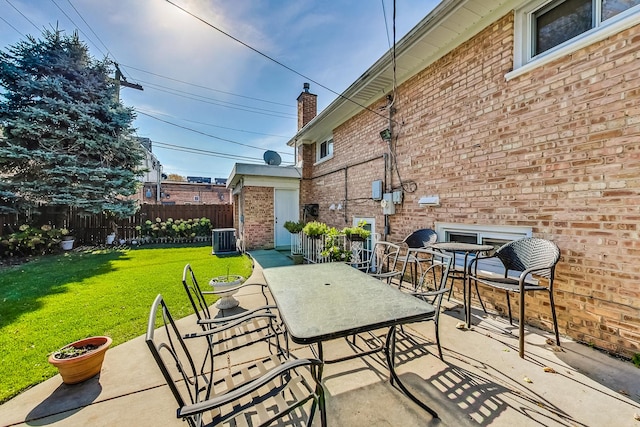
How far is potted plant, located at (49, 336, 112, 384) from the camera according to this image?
7.04ft

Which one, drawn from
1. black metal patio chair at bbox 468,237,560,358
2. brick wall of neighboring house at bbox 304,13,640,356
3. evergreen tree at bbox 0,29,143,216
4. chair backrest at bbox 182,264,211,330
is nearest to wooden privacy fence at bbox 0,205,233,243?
evergreen tree at bbox 0,29,143,216

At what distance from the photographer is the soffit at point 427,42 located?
3.53m

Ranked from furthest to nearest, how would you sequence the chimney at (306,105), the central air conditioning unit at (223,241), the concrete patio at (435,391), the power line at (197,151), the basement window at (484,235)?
1. the power line at (197,151)
2. the chimney at (306,105)
3. the central air conditioning unit at (223,241)
4. the basement window at (484,235)
5. the concrete patio at (435,391)

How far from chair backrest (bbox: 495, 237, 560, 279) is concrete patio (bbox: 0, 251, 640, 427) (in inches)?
32.1

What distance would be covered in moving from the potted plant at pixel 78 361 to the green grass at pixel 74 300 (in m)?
0.34

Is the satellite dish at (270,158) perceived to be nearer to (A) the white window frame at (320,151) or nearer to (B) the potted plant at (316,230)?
(A) the white window frame at (320,151)

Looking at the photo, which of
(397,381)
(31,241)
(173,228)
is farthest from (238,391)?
(173,228)

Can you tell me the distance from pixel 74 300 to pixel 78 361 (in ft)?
9.85

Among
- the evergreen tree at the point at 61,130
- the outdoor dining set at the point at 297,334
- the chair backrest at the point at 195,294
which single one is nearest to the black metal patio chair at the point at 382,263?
the outdoor dining set at the point at 297,334

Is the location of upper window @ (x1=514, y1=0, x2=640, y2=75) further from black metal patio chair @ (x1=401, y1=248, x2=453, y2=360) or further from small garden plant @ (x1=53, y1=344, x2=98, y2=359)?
small garden plant @ (x1=53, y1=344, x2=98, y2=359)

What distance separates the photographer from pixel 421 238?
177 inches

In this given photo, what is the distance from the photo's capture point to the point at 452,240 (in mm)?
4371

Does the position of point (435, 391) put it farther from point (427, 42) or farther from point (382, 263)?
point (427, 42)

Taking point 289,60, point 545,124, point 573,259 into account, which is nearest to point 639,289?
point 573,259
